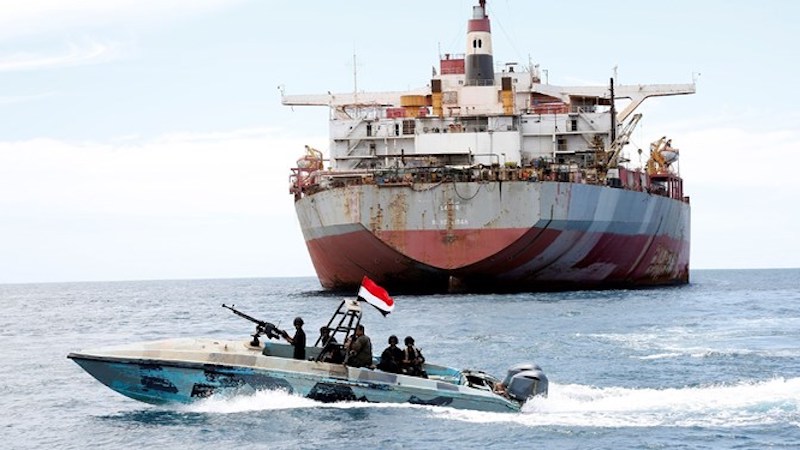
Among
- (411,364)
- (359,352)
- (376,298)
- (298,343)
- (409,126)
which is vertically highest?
(409,126)

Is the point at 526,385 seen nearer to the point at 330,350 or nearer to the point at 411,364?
the point at 411,364

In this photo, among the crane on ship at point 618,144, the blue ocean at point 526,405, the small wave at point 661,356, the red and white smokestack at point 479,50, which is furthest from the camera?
the red and white smokestack at point 479,50

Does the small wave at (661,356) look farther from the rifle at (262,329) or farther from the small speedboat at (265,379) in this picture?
the rifle at (262,329)

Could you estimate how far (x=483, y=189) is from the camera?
188 feet

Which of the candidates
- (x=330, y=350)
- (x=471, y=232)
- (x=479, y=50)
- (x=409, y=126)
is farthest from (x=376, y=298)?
(x=479, y=50)

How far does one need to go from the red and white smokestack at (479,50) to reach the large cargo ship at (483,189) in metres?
0.08

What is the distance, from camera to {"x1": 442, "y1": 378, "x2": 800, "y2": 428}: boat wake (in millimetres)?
23234

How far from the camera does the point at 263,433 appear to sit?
22391 mm

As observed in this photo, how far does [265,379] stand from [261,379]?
0.23 ft

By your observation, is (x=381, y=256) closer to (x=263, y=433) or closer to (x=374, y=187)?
(x=374, y=187)

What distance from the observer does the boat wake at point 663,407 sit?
23.2m

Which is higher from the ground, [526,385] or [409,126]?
[409,126]

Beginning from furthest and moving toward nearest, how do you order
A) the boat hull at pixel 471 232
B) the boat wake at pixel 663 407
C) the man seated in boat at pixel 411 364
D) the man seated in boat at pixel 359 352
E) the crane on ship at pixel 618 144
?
1. the crane on ship at pixel 618 144
2. the boat hull at pixel 471 232
3. the man seated in boat at pixel 411 364
4. the man seated in boat at pixel 359 352
5. the boat wake at pixel 663 407

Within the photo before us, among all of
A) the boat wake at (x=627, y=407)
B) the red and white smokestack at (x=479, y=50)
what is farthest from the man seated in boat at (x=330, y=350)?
the red and white smokestack at (x=479, y=50)
